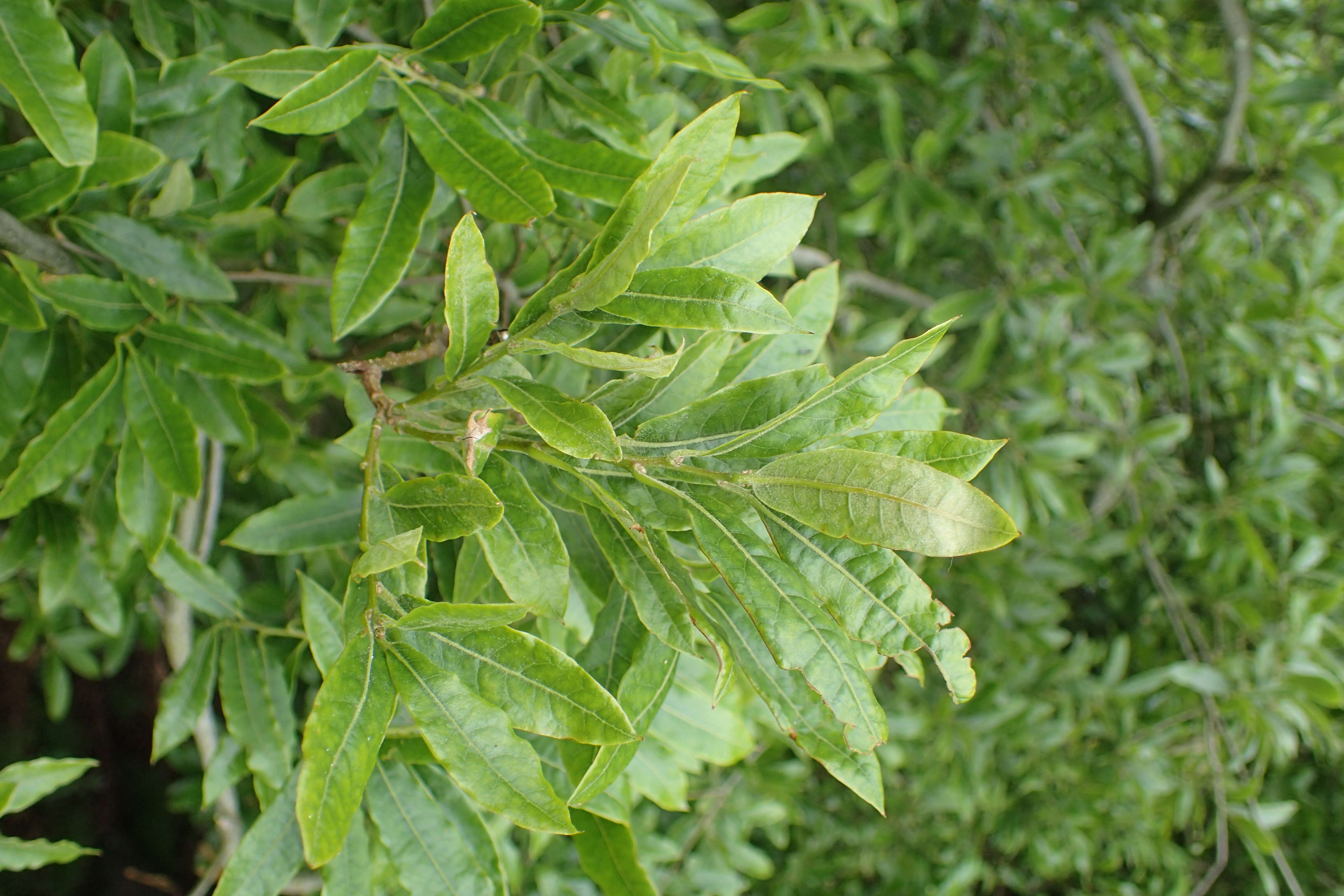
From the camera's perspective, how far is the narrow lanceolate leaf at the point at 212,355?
0.87 metres

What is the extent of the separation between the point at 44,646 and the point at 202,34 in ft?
4.62

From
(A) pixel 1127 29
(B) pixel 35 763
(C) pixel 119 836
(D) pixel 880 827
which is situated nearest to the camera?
(B) pixel 35 763

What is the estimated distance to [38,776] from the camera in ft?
2.85

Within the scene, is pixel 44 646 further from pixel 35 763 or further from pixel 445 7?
pixel 445 7

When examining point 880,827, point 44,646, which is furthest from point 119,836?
point 880,827

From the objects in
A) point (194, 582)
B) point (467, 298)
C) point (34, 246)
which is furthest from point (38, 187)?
point (467, 298)


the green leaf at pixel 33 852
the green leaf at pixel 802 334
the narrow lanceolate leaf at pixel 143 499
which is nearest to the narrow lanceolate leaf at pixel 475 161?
the green leaf at pixel 802 334

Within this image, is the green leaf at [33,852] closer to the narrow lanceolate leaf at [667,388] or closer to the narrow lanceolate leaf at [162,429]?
the narrow lanceolate leaf at [162,429]

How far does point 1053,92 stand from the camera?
197 cm

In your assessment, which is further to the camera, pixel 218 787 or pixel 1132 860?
pixel 1132 860

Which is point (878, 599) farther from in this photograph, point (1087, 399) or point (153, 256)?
point (1087, 399)

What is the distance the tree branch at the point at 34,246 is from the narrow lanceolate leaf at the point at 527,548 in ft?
1.76

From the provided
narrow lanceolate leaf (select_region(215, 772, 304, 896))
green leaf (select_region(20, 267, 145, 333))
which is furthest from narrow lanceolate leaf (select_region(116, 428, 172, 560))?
narrow lanceolate leaf (select_region(215, 772, 304, 896))

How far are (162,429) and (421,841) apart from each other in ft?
1.58
